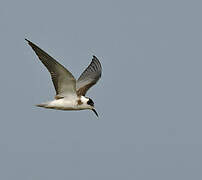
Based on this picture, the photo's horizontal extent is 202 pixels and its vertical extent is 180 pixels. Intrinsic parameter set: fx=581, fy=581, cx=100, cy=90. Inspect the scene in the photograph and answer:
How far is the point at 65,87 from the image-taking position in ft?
51.2

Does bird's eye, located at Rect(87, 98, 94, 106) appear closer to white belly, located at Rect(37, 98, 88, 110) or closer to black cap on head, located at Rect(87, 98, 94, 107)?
black cap on head, located at Rect(87, 98, 94, 107)

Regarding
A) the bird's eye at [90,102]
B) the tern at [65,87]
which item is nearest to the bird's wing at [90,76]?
the tern at [65,87]

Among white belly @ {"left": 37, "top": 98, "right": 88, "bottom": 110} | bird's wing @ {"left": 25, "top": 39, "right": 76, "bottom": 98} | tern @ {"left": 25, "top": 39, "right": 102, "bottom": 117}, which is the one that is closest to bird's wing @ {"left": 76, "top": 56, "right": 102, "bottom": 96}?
tern @ {"left": 25, "top": 39, "right": 102, "bottom": 117}

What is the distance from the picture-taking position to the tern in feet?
47.0

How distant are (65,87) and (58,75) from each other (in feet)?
2.27

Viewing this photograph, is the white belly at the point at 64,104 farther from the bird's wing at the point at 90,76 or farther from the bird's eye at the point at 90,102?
the bird's wing at the point at 90,76

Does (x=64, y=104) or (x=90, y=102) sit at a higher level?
(x=90, y=102)

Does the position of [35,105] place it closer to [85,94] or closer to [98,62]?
[85,94]

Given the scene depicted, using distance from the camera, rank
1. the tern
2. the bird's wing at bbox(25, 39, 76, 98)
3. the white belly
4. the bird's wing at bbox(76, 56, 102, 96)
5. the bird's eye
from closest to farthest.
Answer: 1. the bird's wing at bbox(25, 39, 76, 98)
2. the tern
3. the white belly
4. the bird's eye
5. the bird's wing at bbox(76, 56, 102, 96)

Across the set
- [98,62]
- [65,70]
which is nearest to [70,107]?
[65,70]

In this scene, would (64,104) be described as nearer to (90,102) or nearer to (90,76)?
(90,102)

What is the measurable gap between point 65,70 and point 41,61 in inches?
25.5

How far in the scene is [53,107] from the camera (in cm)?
1565

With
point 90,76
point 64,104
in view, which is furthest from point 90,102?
point 90,76
